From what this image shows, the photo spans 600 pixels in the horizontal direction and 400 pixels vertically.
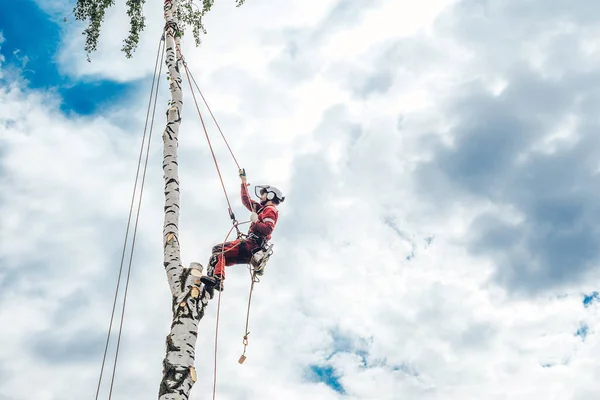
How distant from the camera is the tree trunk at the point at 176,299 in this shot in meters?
4.31

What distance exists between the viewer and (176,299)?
4.88m

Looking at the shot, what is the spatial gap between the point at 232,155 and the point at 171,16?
9.66ft

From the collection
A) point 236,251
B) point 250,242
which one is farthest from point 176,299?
point 250,242

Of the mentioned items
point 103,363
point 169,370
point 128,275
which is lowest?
point 169,370

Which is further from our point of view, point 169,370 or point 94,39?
point 94,39

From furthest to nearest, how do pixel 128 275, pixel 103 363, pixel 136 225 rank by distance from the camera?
pixel 136 225, pixel 128 275, pixel 103 363

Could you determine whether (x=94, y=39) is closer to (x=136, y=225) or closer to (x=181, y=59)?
(x=181, y=59)

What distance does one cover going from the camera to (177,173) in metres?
6.25

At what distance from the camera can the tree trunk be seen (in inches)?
170

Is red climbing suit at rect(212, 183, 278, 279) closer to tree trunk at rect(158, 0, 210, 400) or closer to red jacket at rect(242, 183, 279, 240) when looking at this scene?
red jacket at rect(242, 183, 279, 240)

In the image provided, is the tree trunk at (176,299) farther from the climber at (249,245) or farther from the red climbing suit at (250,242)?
the red climbing suit at (250,242)

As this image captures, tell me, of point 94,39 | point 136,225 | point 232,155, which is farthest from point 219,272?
point 94,39

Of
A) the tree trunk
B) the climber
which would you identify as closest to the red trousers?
the climber

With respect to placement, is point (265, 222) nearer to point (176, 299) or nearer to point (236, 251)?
point (236, 251)
